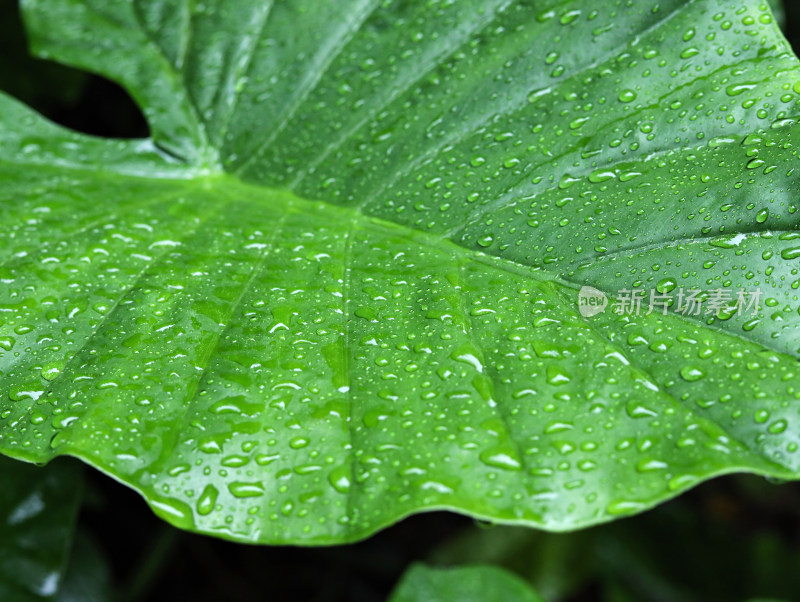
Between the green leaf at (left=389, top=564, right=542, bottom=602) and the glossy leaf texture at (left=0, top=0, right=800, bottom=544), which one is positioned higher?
the glossy leaf texture at (left=0, top=0, right=800, bottom=544)

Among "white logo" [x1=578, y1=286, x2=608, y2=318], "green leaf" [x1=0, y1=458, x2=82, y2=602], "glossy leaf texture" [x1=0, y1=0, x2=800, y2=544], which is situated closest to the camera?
"glossy leaf texture" [x1=0, y1=0, x2=800, y2=544]

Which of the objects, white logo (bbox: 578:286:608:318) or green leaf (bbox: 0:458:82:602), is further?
green leaf (bbox: 0:458:82:602)

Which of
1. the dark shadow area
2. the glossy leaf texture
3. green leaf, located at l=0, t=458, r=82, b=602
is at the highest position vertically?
the glossy leaf texture

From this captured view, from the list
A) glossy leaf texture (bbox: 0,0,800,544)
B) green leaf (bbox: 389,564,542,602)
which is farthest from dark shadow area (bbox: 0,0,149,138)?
green leaf (bbox: 389,564,542,602)

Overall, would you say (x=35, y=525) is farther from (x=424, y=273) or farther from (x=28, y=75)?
(x=28, y=75)

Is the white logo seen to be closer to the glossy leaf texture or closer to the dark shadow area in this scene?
the glossy leaf texture

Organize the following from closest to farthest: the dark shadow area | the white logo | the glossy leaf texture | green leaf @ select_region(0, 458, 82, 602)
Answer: the glossy leaf texture → the white logo → green leaf @ select_region(0, 458, 82, 602) → the dark shadow area

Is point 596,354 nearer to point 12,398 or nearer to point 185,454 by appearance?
point 185,454
